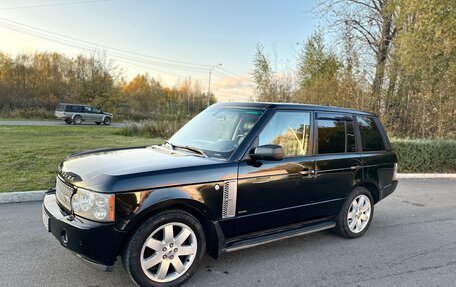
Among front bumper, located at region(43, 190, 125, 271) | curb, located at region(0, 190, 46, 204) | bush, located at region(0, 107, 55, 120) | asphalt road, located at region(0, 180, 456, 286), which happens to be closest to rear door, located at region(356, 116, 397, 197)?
asphalt road, located at region(0, 180, 456, 286)

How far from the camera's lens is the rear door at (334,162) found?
4219 mm

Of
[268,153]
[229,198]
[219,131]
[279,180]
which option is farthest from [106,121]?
[268,153]

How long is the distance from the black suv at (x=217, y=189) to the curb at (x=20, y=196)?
232 centimetres

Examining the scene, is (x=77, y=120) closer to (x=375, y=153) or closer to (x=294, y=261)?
(x=375, y=153)

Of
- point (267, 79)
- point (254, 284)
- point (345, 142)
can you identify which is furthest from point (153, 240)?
point (267, 79)

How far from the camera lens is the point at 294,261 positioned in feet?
12.6

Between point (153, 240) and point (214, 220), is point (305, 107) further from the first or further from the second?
point (153, 240)

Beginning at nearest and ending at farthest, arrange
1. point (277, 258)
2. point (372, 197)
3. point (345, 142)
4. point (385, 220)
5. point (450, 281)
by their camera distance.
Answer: point (450, 281), point (277, 258), point (345, 142), point (372, 197), point (385, 220)

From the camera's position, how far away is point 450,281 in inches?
139

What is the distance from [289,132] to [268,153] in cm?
75

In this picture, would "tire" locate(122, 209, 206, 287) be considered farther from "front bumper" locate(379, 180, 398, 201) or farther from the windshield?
"front bumper" locate(379, 180, 398, 201)

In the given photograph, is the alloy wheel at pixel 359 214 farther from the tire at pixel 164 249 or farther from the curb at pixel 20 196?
the curb at pixel 20 196

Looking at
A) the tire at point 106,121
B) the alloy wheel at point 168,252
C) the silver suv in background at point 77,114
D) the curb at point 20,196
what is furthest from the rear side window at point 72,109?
the alloy wheel at point 168,252

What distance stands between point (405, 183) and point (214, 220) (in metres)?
7.55
